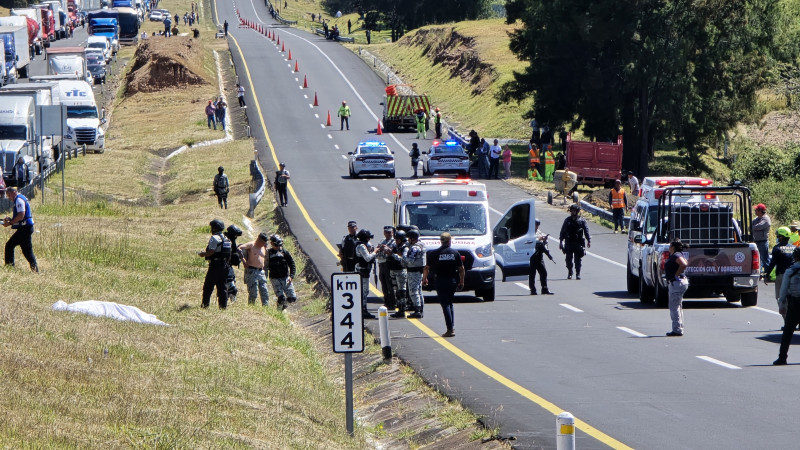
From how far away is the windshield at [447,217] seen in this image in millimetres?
23859

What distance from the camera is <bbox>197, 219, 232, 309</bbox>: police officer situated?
18.8 metres

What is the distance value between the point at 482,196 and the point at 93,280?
7.96 metres

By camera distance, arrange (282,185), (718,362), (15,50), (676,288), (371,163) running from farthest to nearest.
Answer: (15,50) → (371,163) → (282,185) → (676,288) → (718,362)

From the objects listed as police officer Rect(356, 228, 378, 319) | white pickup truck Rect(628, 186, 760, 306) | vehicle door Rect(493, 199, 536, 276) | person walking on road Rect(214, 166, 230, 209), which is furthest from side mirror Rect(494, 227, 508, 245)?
person walking on road Rect(214, 166, 230, 209)

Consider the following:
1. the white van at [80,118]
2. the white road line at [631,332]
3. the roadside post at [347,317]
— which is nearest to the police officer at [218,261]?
the white road line at [631,332]

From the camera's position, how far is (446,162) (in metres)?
48.8

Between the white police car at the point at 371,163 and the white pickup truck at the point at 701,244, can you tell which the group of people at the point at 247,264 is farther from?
the white police car at the point at 371,163

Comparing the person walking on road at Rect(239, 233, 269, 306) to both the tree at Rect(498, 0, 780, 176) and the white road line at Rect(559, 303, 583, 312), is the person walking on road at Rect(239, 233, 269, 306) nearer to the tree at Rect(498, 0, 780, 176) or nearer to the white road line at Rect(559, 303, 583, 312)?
the white road line at Rect(559, 303, 583, 312)

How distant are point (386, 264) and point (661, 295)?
18.8ft

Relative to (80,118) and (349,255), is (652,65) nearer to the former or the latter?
(80,118)

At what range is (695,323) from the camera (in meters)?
20.4

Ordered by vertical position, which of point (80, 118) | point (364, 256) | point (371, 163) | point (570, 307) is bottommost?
point (570, 307)

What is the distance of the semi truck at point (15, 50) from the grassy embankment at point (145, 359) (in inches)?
1453

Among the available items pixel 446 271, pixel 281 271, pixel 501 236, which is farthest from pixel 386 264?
pixel 501 236
